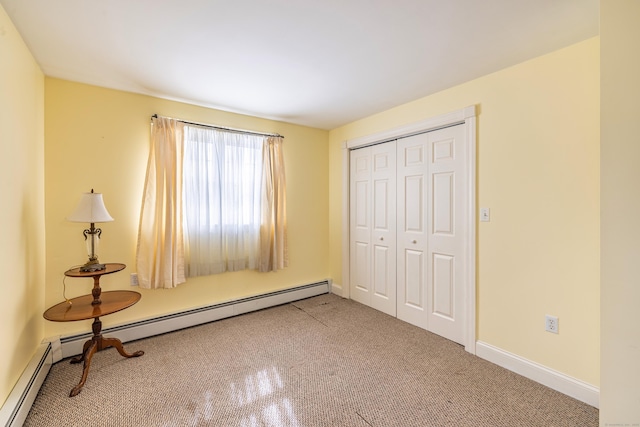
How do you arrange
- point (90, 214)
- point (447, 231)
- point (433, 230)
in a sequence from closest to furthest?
1. point (90, 214)
2. point (447, 231)
3. point (433, 230)

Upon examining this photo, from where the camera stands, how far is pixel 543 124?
2.05 metres

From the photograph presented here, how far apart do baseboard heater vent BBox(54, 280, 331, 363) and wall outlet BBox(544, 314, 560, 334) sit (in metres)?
2.61

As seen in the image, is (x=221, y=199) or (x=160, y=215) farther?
(x=221, y=199)

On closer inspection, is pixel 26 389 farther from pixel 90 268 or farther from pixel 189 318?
pixel 189 318

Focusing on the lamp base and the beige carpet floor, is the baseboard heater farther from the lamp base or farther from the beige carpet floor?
the lamp base

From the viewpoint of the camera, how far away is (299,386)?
2.01 meters

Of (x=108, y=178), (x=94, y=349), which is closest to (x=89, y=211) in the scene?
(x=108, y=178)

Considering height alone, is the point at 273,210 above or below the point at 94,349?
above

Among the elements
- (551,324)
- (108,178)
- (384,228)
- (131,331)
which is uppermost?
(108,178)

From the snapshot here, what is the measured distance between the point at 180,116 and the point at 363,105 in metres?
2.00

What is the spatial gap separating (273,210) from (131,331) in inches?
74.6

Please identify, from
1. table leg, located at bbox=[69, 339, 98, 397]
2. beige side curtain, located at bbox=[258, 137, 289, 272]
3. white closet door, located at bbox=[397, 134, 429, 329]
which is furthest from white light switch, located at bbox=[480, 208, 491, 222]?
table leg, located at bbox=[69, 339, 98, 397]

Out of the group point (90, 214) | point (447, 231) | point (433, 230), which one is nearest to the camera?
point (90, 214)

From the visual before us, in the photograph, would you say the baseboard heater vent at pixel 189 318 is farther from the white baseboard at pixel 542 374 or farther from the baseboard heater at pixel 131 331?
the white baseboard at pixel 542 374
